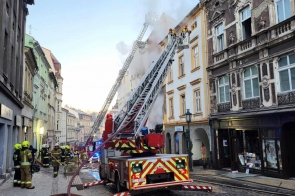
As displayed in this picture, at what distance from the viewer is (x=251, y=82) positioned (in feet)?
44.2

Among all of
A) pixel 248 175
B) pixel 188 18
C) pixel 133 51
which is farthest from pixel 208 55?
pixel 133 51

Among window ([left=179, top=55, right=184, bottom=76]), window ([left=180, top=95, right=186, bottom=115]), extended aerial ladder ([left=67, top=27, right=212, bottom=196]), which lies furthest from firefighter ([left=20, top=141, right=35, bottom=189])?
window ([left=179, top=55, right=184, bottom=76])

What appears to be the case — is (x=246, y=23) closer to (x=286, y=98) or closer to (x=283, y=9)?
(x=283, y=9)

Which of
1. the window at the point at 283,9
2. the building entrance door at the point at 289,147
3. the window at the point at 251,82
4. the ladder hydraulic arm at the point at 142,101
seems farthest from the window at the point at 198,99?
the window at the point at 283,9

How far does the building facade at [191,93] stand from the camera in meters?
17.4

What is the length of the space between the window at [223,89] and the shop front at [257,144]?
1.25 m

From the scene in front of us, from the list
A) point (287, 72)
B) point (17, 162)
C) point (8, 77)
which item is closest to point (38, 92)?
point (8, 77)

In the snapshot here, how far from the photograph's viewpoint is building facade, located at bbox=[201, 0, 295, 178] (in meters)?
11.4

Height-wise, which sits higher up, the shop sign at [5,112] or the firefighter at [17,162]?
the shop sign at [5,112]

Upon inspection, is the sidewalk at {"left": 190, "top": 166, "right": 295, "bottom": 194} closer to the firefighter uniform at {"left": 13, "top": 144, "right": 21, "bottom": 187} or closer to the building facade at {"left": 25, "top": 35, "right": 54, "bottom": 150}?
the firefighter uniform at {"left": 13, "top": 144, "right": 21, "bottom": 187}

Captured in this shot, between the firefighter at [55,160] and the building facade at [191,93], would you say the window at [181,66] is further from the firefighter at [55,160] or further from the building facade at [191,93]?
the firefighter at [55,160]

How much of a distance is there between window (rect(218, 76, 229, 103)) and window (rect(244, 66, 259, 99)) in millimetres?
1507

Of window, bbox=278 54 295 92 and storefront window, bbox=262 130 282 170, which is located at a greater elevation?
window, bbox=278 54 295 92

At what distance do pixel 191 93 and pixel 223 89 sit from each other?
3.35 m
